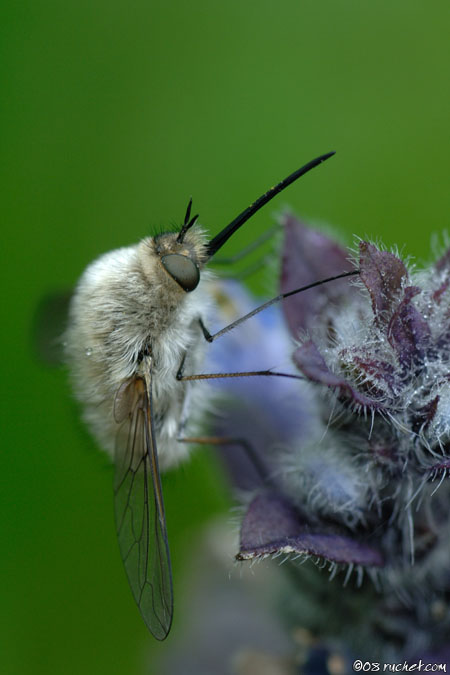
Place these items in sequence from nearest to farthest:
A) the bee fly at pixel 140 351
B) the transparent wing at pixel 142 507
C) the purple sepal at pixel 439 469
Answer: the purple sepal at pixel 439 469, the transparent wing at pixel 142 507, the bee fly at pixel 140 351

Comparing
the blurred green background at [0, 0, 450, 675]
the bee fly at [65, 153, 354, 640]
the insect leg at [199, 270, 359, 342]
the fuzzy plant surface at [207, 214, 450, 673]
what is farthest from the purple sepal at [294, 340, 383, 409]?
the blurred green background at [0, 0, 450, 675]

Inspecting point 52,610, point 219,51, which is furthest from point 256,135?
point 52,610

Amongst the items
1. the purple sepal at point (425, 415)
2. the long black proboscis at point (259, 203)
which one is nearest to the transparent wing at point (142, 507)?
the long black proboscis at point (259, 203)

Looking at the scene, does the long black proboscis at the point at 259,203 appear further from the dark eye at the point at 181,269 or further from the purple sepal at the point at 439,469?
the purple sepal at the point at 439,469

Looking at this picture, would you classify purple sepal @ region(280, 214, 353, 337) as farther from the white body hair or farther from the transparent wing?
the transparent wing

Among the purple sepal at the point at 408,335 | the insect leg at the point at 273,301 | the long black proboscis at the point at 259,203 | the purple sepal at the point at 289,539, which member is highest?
the long black proboscis at the point at 259,203

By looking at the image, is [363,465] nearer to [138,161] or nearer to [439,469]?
[439,469]

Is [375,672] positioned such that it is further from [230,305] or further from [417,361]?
[230,305]
